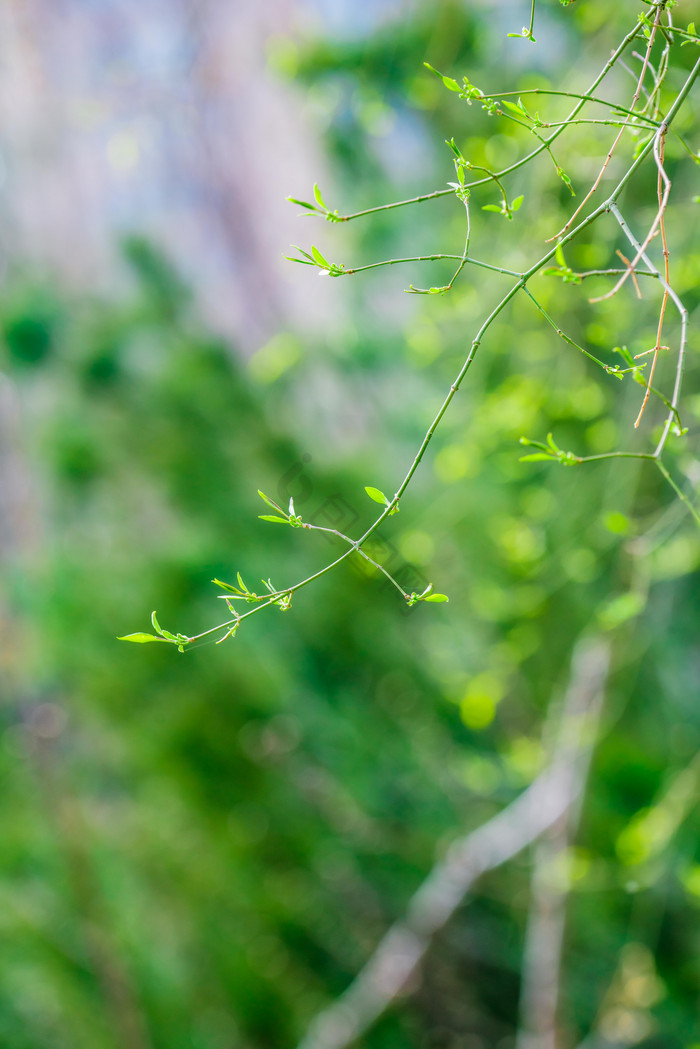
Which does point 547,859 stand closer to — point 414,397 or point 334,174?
point 414,397

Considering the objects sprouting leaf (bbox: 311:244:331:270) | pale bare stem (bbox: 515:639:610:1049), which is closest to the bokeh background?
pale bare stem (bbox: 515:639:610:1049)

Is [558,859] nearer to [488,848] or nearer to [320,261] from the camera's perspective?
[488,848]

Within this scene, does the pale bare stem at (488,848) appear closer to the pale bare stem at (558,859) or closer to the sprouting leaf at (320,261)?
the pale bare stem at (558,859)

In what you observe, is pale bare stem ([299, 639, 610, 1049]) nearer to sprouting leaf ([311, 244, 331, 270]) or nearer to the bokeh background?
the bokeh background

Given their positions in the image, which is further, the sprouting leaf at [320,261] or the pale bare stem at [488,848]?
the pale bare stem at [488,848]

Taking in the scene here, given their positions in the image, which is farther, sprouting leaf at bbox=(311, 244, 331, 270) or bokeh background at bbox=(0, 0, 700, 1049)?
bokeh background at bbox=(0, 0, 700, 1049)

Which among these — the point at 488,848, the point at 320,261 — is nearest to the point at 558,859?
the point at 488,848

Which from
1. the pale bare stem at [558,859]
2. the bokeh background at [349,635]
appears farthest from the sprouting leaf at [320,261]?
the pale bare stem at [558,859]
